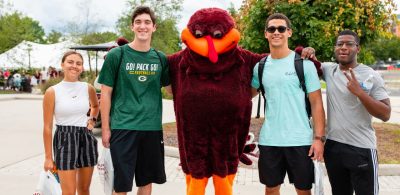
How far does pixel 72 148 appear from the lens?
3773mm

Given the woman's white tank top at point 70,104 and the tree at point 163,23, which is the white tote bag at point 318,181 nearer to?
the woman's white tank top at point 70,104

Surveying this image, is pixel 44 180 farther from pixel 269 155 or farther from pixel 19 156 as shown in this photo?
pixel 19 156

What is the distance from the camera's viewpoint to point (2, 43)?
30312 mm

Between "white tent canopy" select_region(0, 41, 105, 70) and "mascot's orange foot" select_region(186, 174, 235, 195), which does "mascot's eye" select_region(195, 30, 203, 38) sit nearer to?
"mascot's orange foot" select_region(186, 174, 235, 195)

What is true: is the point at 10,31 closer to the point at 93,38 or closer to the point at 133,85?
the point at 93,38

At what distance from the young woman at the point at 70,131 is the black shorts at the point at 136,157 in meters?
0.30

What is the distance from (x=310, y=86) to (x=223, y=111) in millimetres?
760

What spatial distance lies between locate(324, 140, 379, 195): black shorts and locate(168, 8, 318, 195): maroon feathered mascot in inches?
32.0

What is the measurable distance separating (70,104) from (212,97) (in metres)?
1.31

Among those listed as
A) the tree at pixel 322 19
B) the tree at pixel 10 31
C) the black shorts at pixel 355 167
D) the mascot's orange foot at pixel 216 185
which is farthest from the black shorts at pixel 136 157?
the tree at pixel 10 31

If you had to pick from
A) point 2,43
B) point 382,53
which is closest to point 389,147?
point 2,43

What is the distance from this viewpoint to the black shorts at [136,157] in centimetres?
372

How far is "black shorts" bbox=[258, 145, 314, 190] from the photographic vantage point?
11.5 feet

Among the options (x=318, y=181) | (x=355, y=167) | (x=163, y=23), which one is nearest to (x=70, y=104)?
(x=318, y=181)
